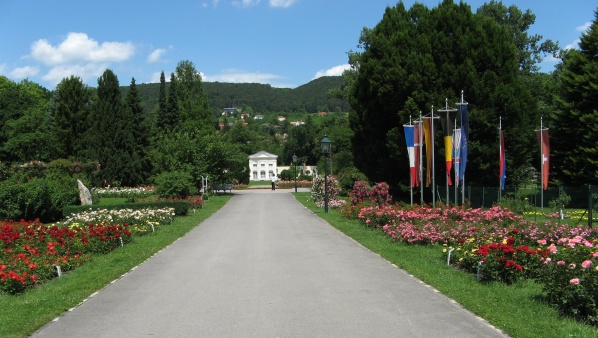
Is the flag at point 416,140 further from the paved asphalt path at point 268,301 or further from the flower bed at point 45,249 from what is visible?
the flower bed at point 45,249

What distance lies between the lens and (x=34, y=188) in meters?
23.8

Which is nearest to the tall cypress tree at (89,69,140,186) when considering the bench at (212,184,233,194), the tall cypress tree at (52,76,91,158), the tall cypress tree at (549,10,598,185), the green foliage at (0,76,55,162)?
the green foliage at (0,76,55,162)

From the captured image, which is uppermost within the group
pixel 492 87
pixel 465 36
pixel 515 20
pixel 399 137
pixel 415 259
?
pixel 515 20

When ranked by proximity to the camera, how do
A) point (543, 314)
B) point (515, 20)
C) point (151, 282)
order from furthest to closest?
point (515, 20), point (151, 282), point (543, 314)

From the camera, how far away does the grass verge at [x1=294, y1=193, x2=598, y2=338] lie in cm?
640

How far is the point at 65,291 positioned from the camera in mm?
9133

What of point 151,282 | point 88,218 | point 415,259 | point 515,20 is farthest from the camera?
point 515,20

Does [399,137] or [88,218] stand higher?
[399,137]

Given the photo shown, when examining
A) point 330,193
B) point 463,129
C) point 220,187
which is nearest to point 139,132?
point 220,187

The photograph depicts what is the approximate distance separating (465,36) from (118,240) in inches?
910

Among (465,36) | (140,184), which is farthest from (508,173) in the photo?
(140,184)

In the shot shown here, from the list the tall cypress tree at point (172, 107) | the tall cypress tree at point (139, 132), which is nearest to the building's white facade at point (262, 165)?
the tall cypress tree at point (172, 107)

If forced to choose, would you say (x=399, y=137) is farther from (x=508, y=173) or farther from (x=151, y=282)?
(x=151, y=282)

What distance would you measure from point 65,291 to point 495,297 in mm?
6857
